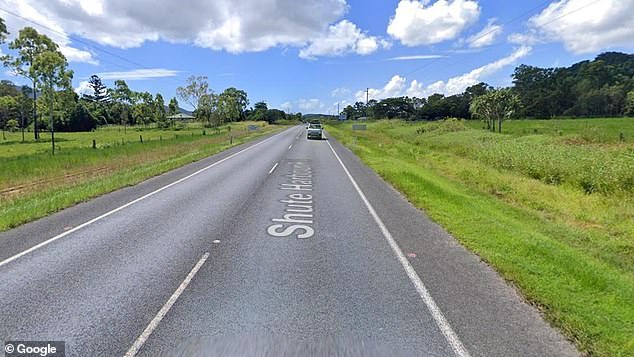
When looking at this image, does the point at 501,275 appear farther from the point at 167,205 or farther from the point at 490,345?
the point at 167,205

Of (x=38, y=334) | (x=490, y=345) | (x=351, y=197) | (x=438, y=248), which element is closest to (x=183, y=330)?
(x=38, y=334)

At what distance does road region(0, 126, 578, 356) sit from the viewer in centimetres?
338

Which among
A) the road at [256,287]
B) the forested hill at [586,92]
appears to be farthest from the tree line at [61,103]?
the forested hill at [586,92]

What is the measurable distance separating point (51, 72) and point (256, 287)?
47.7 meters

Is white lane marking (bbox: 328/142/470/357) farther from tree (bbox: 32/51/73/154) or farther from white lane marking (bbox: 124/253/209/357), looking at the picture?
tree (bbox: 32/51/73/154)

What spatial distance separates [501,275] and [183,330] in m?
4.06

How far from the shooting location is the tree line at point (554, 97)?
72.9 m

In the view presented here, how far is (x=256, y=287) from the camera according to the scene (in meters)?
4.49

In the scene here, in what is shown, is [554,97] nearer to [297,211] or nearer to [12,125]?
[297,211]

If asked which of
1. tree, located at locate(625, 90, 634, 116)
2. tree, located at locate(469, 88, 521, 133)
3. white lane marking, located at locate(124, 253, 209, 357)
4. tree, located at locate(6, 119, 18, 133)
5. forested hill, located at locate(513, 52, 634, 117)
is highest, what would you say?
forested hill, located at locate(513, 52, 634, 117)

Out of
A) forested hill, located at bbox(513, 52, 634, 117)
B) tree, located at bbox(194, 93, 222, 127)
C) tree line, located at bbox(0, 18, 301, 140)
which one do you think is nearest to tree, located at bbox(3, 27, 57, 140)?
tree line, located at bbox(0, 18, 301, 140)

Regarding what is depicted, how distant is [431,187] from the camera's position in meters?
11.5

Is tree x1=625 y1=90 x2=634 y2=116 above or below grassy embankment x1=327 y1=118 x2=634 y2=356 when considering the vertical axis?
above

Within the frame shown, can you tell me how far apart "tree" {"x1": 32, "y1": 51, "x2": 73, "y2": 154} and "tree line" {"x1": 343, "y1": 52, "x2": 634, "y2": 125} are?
51.7 m
